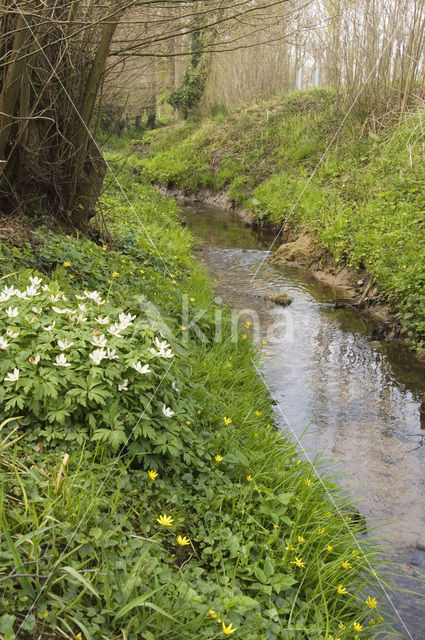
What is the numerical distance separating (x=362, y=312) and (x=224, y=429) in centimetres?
416

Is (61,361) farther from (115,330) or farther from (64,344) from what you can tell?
(115,330)

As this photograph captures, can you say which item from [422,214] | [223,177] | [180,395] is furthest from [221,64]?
[180,395]

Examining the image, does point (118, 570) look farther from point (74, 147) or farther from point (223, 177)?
point (223, 177)

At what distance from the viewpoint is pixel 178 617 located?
1.86 metres

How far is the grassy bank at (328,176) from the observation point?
652 centimetres

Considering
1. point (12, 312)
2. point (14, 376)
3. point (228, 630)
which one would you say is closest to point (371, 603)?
point (228, 630)

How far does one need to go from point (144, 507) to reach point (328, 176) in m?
9.27

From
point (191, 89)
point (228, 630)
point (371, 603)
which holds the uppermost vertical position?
point (191, 89)

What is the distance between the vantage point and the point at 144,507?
2322mm

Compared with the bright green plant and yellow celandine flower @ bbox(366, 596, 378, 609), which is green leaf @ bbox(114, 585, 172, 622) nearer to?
the bright green plant

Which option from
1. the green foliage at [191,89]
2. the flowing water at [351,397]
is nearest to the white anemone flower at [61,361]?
the flowing water at [351,397]

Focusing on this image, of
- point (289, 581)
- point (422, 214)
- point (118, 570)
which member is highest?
point (422, 214)

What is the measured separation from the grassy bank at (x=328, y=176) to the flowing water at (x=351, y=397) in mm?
637
